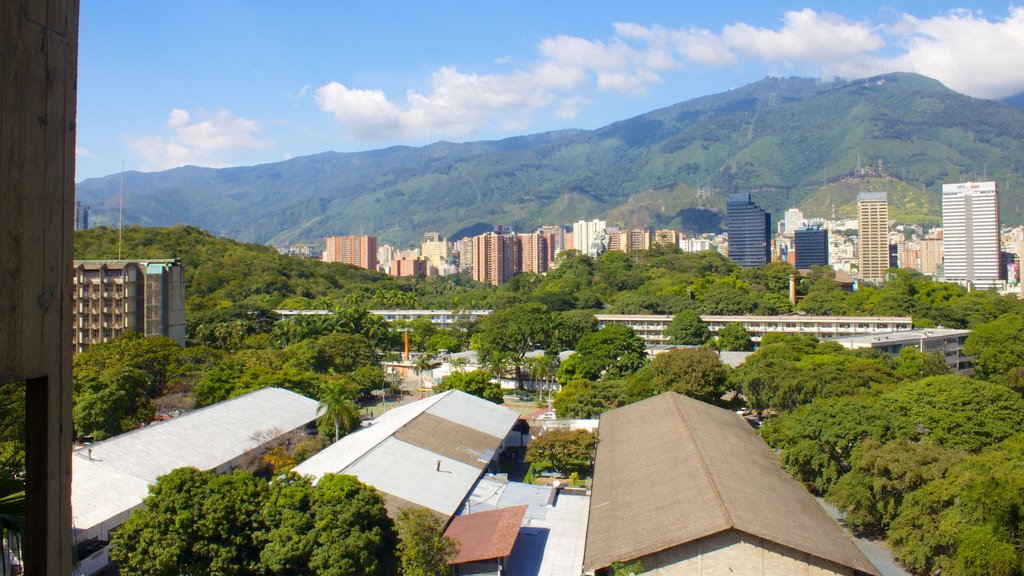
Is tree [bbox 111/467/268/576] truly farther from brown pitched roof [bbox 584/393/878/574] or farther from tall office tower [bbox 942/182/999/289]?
tall office tower [bbox 942/182/999/289]

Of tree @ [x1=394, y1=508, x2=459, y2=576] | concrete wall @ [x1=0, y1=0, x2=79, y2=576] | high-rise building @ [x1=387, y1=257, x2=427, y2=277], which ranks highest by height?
high-rise building @ [x1=387, y1=257, x2=427, y2=277]

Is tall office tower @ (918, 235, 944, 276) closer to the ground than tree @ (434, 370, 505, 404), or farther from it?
farther from it

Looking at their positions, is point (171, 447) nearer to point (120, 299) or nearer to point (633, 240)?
point (120, 299)

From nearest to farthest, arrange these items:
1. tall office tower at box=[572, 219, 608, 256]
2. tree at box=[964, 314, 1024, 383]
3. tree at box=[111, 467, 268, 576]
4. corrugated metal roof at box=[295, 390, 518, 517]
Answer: tree at box=[111, 467, 268, 576] < corrugated metal roof at box=[295, 390, 518, 517] < tree at box=[964, 314, 1024, 383] < tall office tower at box=[572, 219, 608, 256]

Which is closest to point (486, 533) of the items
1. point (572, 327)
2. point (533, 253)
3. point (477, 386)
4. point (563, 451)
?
point (563, 451)

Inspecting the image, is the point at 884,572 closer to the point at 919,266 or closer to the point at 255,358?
the point at 255,358

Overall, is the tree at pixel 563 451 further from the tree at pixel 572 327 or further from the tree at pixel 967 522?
the tree at pixel 572 327

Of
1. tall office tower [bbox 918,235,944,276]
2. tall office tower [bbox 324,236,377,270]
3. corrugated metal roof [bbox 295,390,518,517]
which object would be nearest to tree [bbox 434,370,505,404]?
corrugated metal roof [bbox 295,390,518,517]
